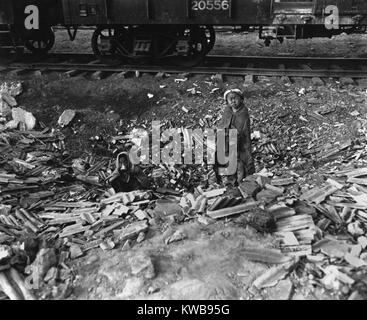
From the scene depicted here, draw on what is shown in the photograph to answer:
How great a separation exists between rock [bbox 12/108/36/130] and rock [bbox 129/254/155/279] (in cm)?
698

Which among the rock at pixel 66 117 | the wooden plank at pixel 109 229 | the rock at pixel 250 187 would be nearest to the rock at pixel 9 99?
the rock at pixel 66 117

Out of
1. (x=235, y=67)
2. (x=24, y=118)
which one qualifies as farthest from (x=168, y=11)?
(x=24, y=118)

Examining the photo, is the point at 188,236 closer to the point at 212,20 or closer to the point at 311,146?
the point at 311,146

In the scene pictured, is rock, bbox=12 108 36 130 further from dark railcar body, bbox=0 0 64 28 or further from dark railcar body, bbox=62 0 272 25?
dark railcar body, bbox=62 0 272 25

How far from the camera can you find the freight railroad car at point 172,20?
10836mm

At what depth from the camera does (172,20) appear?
11609mm

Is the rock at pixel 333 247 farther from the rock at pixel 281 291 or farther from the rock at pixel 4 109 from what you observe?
the rock at pixel 4 109

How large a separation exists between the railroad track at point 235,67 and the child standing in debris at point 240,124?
5.21 metres

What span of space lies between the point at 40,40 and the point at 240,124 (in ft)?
31.2

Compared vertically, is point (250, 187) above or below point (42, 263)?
above

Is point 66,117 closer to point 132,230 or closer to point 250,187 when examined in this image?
point 132,230

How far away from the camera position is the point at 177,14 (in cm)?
1152
